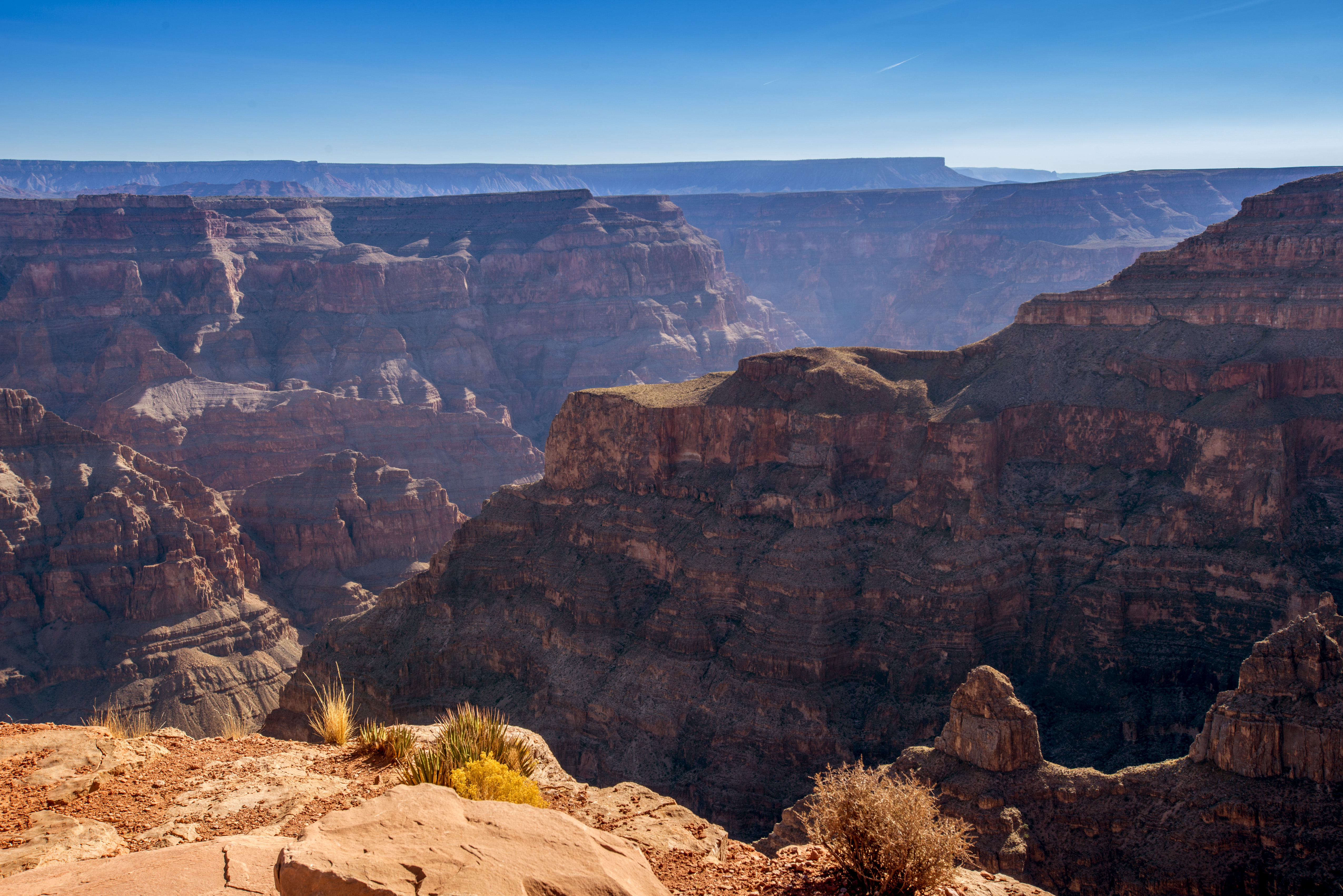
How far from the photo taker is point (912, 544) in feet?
205

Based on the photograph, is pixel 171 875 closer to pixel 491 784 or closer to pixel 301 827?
pixel 301 827

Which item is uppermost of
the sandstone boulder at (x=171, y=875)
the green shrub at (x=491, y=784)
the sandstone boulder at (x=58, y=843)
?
the sandstone boulder at (x=171, y=875)

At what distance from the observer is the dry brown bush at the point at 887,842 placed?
1553cm

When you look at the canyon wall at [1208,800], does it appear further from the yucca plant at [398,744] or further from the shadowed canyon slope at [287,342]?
the shadowed canyon slope at [287,342]

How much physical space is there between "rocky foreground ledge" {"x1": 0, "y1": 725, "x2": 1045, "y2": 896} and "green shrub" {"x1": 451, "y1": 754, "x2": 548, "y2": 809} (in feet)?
2.20

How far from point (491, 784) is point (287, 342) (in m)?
168

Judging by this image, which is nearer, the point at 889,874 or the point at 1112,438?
the point at 889,874

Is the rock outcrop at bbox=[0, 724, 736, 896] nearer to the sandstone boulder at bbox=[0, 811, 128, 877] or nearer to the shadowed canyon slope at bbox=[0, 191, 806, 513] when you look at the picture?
the sandstone boulder at bbox=[0, 811, 128, 877]

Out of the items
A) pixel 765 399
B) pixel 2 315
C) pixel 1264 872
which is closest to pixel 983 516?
pixel 765 399

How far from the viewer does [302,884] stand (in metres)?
11.8

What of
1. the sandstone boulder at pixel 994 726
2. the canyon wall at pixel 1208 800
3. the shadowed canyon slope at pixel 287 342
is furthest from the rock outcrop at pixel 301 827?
the shadowed canyon slope at pixel 287 342

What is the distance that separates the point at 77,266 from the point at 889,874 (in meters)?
180

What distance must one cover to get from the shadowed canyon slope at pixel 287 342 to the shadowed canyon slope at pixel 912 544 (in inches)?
2712

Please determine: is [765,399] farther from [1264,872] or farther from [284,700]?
[1264,872]
